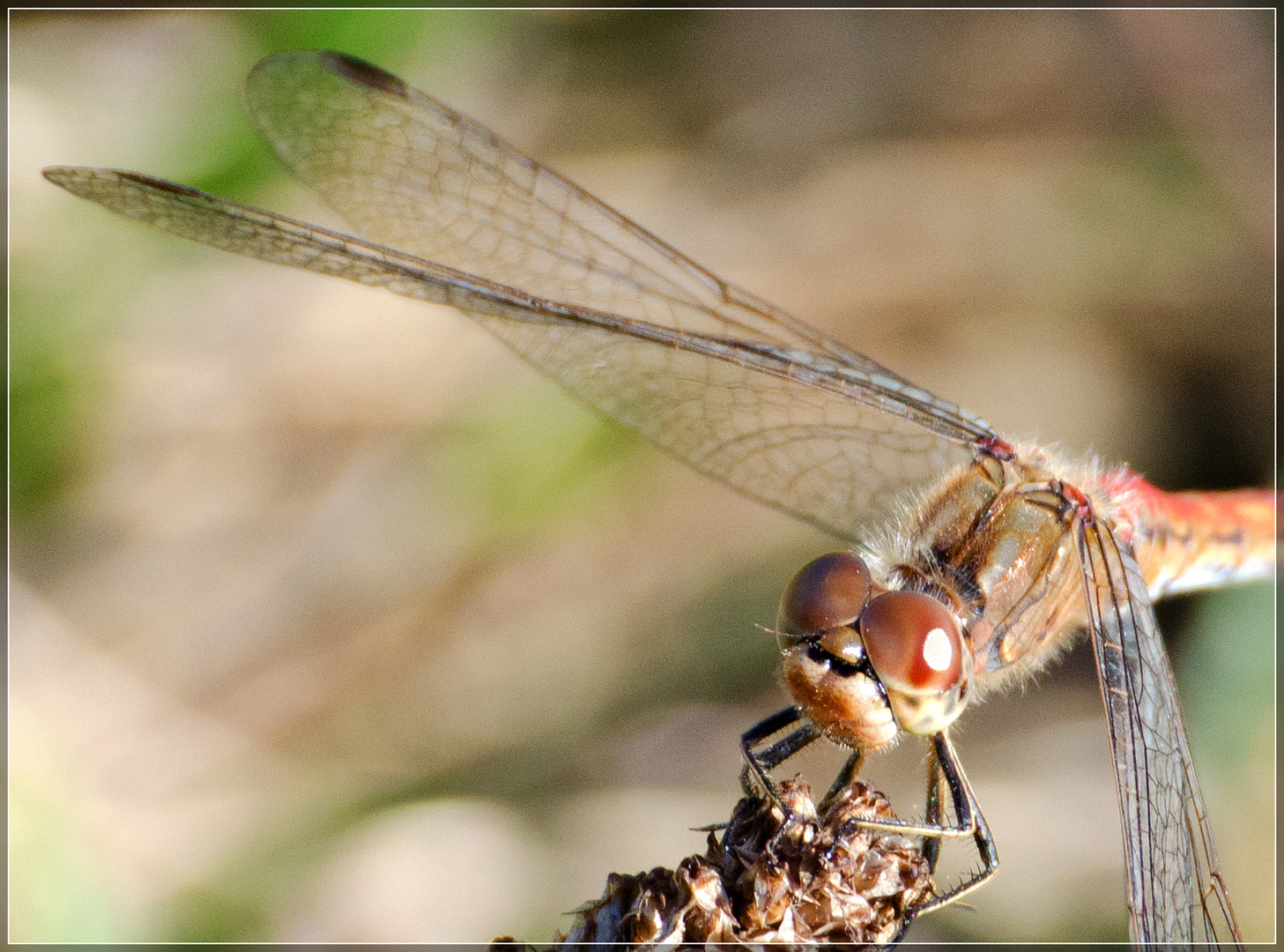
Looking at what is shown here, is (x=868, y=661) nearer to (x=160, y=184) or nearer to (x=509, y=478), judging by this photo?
(x=160, y=184)

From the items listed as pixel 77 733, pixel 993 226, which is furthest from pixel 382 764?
pixel 993 226

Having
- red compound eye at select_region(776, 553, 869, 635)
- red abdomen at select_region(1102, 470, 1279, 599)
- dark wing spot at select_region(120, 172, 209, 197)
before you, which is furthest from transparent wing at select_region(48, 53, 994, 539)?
dark wing spot at select_region(120, 172, 209, 197)

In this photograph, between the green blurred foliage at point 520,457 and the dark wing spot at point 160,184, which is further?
the green blurred foliage at point 520,457

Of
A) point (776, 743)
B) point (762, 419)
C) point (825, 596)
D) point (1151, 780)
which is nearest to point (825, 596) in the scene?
point (825, 596)

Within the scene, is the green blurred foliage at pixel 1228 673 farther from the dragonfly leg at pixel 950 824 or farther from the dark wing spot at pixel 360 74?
the dark wing spot at pixel 360 74

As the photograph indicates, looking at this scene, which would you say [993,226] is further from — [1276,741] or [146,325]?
[146,325]

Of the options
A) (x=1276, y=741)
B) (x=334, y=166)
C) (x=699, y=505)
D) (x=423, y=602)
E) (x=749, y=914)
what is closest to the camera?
(x=749, y=914)

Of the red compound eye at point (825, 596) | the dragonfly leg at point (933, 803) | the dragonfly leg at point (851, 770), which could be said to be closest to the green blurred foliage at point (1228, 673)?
the dragonfly leg at point (933, 803)
